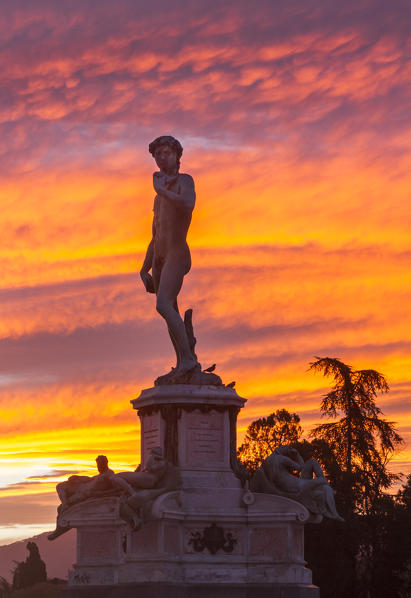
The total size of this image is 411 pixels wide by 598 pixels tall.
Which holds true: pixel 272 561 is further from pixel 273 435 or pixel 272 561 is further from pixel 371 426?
pixel 273 435

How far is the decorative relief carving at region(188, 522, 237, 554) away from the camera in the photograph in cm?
2955

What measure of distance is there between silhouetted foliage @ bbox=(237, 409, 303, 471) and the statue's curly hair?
27926 mm

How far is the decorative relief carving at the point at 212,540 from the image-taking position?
96.9ft

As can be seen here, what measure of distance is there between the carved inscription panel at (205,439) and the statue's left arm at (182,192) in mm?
4902

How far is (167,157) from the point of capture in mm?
32281

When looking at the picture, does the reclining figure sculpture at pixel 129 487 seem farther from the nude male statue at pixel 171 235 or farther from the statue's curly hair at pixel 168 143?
the statue's curly hair at pixel 168 143

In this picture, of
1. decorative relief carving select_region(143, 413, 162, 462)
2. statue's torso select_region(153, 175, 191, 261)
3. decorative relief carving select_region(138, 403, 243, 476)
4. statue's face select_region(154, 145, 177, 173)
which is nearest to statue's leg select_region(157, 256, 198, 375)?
statue's torso select_region(153, 175, 191, 261)

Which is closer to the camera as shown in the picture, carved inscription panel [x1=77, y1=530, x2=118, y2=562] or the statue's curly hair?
carved inscription panel [x1=77, y1=530, x2=118, y2=562]

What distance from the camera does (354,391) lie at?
5416 centimetres

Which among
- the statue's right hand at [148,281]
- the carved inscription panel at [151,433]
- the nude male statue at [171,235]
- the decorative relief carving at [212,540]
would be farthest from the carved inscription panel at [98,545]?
the statue's right hand at [148,281]

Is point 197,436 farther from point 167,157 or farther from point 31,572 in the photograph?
point 31,572

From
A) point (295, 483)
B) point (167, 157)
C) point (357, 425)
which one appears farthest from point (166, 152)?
point (357, 425)

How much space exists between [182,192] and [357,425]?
24252 mm

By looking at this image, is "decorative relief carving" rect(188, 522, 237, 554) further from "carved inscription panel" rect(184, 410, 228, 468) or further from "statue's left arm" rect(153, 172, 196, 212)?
"statue's left arm" rect(153, 172, 196, 212)
